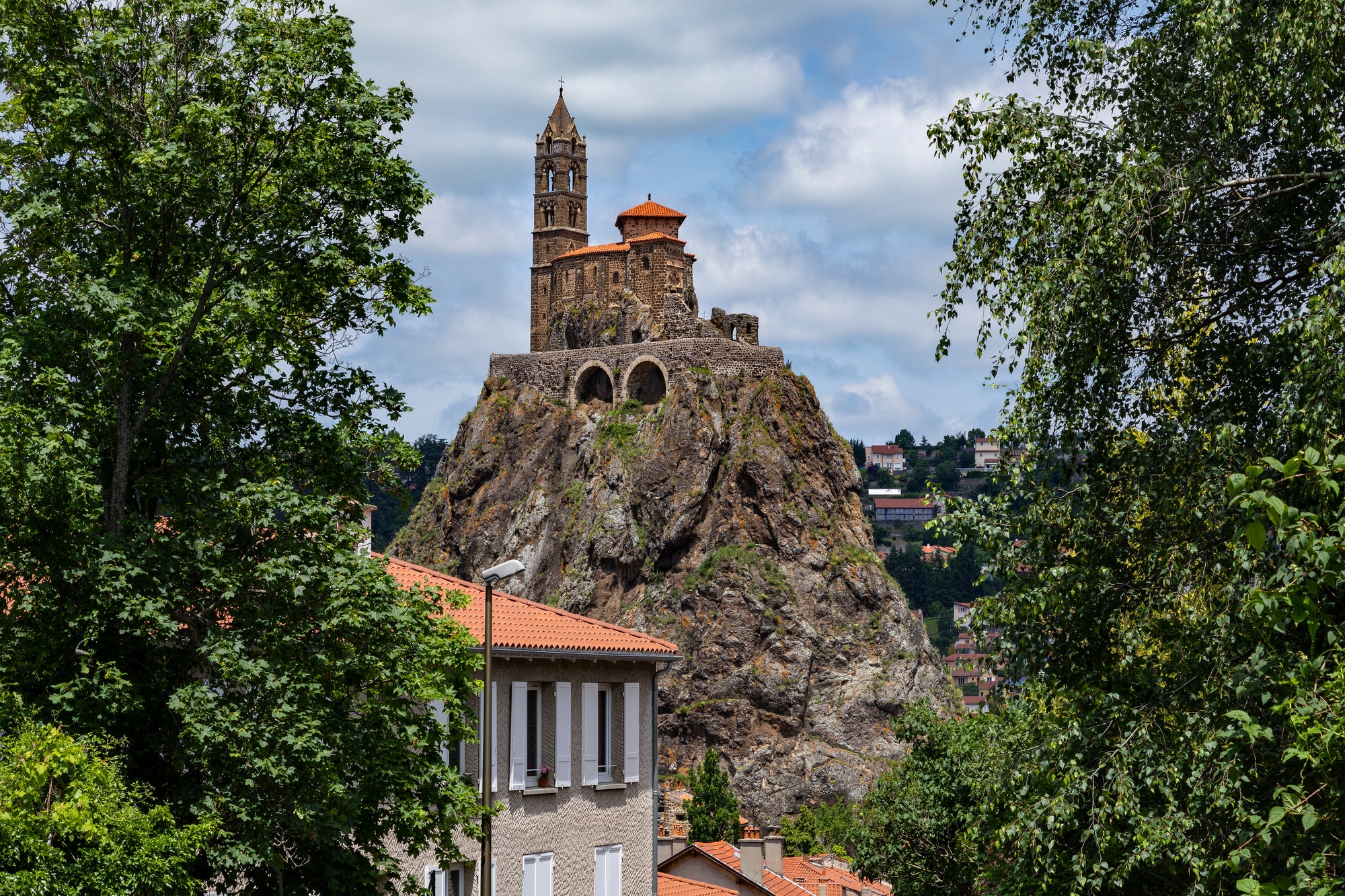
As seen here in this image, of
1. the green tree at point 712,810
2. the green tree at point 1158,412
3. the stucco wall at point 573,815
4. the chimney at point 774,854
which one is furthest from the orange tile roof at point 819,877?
the green tree at point 1158,412

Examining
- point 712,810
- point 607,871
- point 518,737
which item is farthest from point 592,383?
point 518,737

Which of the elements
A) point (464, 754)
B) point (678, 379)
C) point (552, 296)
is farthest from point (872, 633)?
point (464, 754)

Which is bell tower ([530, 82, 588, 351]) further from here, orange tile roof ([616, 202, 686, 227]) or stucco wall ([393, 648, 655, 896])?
stucco wall ([393, 648, 655, 896])

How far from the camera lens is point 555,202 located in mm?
132125

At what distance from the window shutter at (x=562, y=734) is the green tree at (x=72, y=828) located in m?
12.9

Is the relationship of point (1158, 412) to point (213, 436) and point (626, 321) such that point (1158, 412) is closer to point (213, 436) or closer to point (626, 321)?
point (213, 436)

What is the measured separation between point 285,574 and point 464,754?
1060 centimetres

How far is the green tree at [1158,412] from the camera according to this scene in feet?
37.4

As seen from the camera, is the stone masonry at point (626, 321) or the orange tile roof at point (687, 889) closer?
the orange tile roof at point (687, 889)

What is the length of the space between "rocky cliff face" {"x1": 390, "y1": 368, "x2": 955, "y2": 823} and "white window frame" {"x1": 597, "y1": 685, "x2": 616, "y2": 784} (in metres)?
76.5

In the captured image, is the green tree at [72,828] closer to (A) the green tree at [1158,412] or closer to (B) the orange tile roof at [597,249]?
(A) the green tree at [1158,412]

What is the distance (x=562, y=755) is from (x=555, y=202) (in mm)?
109395

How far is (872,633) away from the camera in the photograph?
360 ft

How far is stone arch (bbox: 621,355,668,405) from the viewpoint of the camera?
113 m
